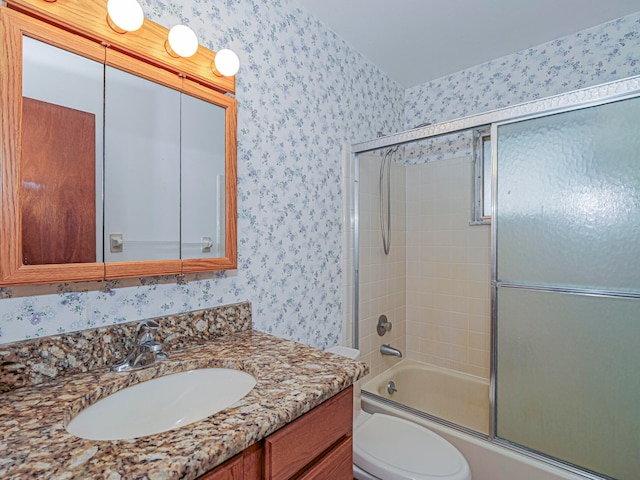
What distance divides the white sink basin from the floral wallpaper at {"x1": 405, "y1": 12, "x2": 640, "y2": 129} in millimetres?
2280

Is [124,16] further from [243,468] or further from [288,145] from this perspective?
[243,468]

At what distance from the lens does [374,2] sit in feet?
5.27

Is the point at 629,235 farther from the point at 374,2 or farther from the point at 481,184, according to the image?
the point at 374,2

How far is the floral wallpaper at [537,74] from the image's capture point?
69.2 inches

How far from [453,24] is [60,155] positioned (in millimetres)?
1949

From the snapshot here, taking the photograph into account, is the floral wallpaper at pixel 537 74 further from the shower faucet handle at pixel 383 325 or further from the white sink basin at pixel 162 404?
the white sink basin at pixel 162 404

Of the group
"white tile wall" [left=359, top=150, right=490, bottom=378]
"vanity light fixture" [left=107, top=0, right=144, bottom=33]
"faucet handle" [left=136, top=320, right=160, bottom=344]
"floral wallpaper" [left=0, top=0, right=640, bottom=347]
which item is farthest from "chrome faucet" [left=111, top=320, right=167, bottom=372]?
"white tile wall" [left=359, top=150, right=490, bottom=378]

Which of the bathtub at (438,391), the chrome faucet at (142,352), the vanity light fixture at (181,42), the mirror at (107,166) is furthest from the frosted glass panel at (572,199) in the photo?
the chrome faucet at (142,352)

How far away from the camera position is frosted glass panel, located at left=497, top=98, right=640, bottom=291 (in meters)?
1.20

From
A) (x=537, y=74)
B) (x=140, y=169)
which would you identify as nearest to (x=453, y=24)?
(x=537, y=74)

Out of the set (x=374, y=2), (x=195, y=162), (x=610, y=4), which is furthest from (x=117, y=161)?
(x=610, y=4)

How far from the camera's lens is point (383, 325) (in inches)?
88.1

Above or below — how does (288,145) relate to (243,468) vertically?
above

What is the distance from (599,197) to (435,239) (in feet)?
4.00
